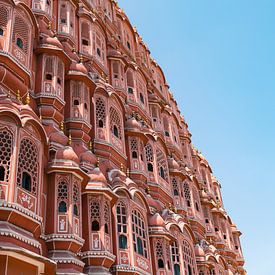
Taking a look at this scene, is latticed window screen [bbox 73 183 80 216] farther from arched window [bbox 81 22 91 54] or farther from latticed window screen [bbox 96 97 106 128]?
arched window [bbox 81 22 91 54]

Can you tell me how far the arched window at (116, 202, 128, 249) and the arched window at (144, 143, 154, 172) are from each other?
7.70 m

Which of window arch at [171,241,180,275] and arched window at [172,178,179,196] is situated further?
arched window at [172,178,179,196]

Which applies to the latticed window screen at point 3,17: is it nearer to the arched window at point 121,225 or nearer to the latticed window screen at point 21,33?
the latticed window screen at point 21,33

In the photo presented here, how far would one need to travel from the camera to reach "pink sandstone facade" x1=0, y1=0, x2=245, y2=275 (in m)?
15.7

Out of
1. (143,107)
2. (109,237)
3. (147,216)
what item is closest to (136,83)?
(143,107)

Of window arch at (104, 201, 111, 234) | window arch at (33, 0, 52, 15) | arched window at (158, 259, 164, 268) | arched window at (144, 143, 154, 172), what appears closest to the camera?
window arch at (104, 201, 111, 234)

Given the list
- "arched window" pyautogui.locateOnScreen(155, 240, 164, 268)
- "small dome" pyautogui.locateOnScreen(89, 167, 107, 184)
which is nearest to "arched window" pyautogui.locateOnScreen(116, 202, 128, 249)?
"small dome" pyautogui.locateOnScreen(89, 167, 107, 184)

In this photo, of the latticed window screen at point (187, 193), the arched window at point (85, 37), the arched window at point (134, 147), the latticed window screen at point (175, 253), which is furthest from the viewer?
the latticed window screen at point (187, 193)

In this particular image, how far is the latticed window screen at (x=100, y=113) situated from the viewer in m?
23.9

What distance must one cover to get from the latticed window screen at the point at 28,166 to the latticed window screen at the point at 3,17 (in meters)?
5.50

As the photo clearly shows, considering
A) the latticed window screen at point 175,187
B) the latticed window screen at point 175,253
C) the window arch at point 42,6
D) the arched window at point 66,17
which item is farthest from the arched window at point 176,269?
the window arch at point 42,6

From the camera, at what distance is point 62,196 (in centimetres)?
1756

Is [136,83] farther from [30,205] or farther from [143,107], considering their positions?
[30,205]

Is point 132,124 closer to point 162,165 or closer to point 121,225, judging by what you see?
point 162,165
